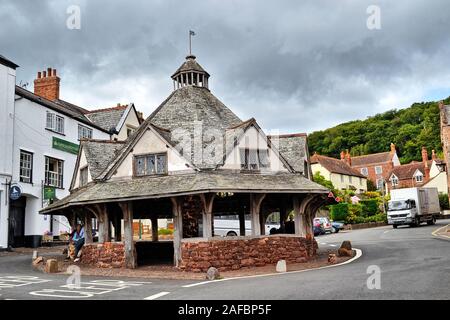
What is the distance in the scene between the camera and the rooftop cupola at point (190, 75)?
25125 millimetres

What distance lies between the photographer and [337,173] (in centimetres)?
7619

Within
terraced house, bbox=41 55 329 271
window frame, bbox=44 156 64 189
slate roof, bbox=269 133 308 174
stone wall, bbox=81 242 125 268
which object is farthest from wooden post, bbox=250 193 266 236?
window frame, bbox=44 156 64 189

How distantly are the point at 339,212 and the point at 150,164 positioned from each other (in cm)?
3503

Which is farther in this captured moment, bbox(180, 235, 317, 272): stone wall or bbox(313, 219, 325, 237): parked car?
bbox(313, 219, 325, 237): parked car

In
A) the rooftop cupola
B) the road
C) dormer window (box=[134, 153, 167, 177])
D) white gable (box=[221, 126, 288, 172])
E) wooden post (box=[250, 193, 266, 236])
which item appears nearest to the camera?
the road

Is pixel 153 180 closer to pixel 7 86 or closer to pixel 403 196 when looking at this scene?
pixel 7 86

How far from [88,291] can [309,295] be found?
19.3 feet

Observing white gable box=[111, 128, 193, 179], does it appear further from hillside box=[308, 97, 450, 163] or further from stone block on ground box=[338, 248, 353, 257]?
hillside box=[308, 97, 450, 163]

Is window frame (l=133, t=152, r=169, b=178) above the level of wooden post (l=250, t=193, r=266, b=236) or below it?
above

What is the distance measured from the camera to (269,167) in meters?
20.4

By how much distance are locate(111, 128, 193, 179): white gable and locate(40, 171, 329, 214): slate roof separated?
0.39 metres

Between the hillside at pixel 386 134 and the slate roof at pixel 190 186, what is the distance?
89662 millimetres

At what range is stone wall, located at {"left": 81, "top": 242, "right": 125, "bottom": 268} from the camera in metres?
18.8

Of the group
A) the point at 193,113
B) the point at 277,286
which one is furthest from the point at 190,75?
the point at 277,286
